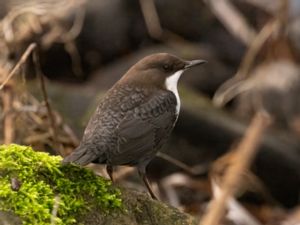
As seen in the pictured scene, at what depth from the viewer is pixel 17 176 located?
3.32m

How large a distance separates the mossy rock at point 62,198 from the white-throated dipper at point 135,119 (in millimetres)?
164

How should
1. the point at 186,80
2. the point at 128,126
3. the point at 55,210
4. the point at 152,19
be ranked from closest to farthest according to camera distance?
the point at 55,210, the point at 128,126, the point at 186,80, the point at 152,19

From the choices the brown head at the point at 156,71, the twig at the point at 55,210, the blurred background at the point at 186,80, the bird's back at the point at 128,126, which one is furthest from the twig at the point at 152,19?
the twig at the point at 55,210

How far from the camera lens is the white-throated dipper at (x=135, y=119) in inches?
156

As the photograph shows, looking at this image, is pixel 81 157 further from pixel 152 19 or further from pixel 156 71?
pixel 152 19

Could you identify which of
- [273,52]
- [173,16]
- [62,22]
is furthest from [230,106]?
[62,22]

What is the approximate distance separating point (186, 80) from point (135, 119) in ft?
16.4

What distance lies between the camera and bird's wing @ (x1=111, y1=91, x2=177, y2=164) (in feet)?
13.4

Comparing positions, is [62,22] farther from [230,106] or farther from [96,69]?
[230,106]

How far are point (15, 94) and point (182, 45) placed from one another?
4206mm

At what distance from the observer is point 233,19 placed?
957 cm

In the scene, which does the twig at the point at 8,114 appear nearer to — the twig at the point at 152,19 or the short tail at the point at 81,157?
the short tail at the point at 81,157

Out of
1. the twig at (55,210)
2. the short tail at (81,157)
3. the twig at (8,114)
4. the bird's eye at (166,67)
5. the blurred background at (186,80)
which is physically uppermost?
the twig at (55,210)

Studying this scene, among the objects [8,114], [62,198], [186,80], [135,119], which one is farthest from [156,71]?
[186,80]
